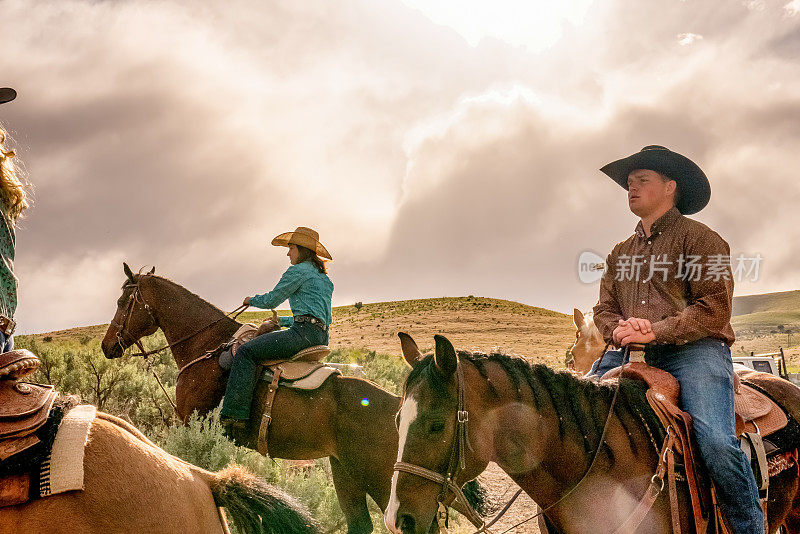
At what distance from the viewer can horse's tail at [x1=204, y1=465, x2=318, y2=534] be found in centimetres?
272

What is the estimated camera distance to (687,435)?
3.17 meters

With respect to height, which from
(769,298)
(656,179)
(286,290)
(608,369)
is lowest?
(608,369)

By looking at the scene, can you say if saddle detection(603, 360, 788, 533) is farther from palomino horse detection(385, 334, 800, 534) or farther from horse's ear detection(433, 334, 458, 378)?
horse's ear detection(433, 334, 458, 378)

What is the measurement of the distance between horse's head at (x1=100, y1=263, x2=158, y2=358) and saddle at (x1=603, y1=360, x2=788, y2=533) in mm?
5821

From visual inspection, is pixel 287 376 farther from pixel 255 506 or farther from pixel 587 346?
pixel 587 346

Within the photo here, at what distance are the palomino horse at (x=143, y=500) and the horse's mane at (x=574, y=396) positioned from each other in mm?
954

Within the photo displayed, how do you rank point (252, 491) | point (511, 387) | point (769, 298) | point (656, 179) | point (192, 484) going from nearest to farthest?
point (192, 484) < point (252, 491) < point (511, 387) < point (656, 179) < point (769, 298)

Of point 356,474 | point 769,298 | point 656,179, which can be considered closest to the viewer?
point 656,179

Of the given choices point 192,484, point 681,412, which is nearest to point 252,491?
point 192,484

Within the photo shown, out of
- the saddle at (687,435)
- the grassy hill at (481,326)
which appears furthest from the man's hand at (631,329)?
the grassy hill at (481,326)

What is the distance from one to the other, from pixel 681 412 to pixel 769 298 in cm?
14098

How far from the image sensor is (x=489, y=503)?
5164 mm

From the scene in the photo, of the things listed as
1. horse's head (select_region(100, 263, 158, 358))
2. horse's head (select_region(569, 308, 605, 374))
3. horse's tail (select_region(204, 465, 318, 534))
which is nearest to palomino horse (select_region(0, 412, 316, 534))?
horse's tail (select_region(204, 465, 318, 534))

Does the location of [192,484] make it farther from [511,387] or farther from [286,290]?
[286,290]
